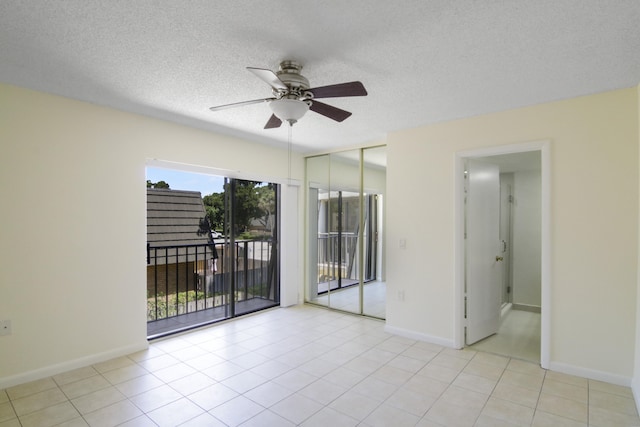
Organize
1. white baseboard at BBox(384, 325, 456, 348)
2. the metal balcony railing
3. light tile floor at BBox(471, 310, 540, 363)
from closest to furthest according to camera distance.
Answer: light tile floor at BBox(471, 310, 540, 363), white baseboard at BBox(384, 325, 456, 348), the metal balcony railing

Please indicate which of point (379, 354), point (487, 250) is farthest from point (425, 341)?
point (487, 250)

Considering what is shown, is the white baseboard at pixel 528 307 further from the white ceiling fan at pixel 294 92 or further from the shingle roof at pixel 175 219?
the shingle roof at pixel 175 219

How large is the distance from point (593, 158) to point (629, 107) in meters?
0.44

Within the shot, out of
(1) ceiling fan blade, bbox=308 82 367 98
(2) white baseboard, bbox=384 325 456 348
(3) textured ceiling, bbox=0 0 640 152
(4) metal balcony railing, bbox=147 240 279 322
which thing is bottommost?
(2) white baseboard, bbox=384 325 456 348

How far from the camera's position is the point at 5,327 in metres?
2.61

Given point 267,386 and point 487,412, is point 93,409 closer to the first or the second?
point 267,386

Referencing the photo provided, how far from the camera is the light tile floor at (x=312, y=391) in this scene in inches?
88.1

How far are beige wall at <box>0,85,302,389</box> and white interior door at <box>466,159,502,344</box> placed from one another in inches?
133

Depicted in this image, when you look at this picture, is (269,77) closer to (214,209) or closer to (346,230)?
(346,230)

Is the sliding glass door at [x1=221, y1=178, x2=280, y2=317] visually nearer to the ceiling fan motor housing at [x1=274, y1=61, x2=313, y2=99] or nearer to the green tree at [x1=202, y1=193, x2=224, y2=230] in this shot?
the green tree at [x1=202, y1=193, x2=224, y2=230]

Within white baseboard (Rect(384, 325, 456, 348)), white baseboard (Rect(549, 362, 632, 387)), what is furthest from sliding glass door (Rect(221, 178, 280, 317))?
white baseboard (Rect(549, 362, 632, 387))

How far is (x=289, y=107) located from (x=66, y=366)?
9.72ft

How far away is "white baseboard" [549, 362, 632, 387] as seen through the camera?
2.65 metres

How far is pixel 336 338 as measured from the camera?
3.75 m
